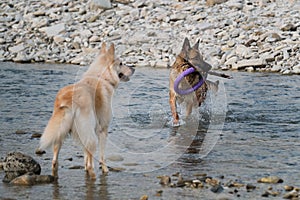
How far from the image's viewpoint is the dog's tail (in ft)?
22.9

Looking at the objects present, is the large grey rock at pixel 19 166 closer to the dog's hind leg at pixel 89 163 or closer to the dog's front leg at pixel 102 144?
the dog's hind leg at pixel 89 163

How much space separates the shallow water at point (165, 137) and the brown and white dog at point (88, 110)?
0.36m

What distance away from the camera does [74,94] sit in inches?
282

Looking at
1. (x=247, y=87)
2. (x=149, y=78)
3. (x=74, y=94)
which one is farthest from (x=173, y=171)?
(x=149, y=78)

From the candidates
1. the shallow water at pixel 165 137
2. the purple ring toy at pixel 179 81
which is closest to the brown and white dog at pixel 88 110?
the shallow water at pixel 165 137

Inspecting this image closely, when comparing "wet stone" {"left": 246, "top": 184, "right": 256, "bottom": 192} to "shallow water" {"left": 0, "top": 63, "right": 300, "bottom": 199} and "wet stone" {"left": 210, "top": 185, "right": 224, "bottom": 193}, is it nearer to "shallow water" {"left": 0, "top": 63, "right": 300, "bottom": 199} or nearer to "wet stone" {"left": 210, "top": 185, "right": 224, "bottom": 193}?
"shallow water" {"left": 0, "top": 63, "right": 300, "bottom": 199}

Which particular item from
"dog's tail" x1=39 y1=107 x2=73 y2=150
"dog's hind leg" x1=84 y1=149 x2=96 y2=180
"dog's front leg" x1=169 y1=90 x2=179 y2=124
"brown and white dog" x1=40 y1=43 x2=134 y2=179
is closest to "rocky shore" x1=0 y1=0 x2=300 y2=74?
"dog's front leg" x1=169 y1=90 x2=179 y2=124

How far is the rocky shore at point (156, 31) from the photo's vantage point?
18.4 m

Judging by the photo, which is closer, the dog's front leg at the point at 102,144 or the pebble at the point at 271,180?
the pebble at the point at 271,180

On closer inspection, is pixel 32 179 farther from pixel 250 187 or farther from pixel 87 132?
pixel 250 187

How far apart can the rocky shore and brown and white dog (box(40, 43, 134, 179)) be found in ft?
32.0

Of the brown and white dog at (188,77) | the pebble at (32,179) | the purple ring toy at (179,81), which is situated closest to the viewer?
the pebble at (32,179)

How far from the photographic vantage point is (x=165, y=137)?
32.2 ft

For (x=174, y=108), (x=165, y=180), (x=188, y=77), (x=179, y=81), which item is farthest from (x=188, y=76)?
(x=165, y=180)
